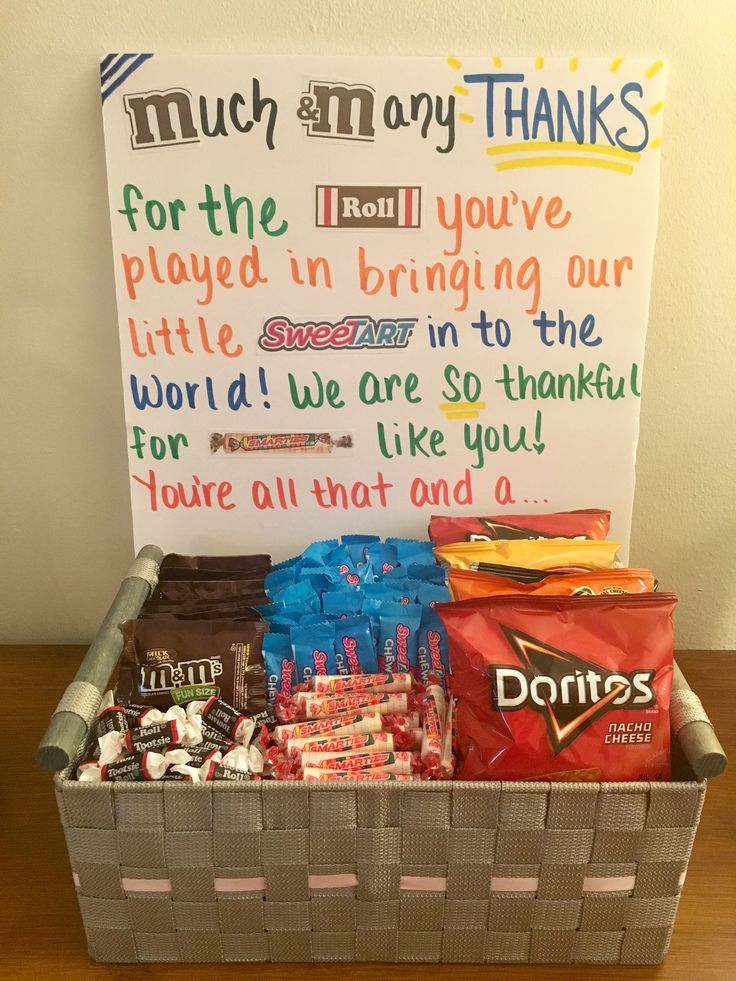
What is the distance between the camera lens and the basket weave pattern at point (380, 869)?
0.81 m

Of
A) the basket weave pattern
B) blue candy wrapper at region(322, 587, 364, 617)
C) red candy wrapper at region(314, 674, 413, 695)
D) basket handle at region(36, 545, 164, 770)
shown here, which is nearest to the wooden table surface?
the basket weave pattern

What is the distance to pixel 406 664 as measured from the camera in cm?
107

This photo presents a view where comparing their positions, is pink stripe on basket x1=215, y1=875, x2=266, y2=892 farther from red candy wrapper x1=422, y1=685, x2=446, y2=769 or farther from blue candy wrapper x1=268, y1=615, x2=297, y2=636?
blue candy wrapper x1=268, y1=615, x2=297, y2=636

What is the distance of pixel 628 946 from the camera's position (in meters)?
0.87

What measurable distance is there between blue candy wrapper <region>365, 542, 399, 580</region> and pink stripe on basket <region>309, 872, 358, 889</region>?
0.42m

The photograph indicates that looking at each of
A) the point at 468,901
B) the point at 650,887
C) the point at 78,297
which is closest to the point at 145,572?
the point at 78,297

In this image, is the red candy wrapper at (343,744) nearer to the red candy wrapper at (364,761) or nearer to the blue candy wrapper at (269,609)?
the red candy wrapper at (364,761)

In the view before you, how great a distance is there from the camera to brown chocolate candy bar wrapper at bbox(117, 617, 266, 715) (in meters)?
0.98

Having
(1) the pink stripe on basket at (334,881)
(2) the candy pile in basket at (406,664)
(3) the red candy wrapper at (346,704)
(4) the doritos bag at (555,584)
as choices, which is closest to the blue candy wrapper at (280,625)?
(2) the candy pile in basket at (406,664)

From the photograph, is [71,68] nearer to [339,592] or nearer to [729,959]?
[339,592]

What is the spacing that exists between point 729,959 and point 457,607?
17.8 inches

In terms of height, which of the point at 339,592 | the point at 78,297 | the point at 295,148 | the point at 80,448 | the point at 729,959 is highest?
the point at 295,148

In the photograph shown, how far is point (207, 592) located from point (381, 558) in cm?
25

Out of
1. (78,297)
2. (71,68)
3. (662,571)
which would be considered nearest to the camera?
(71,68)
